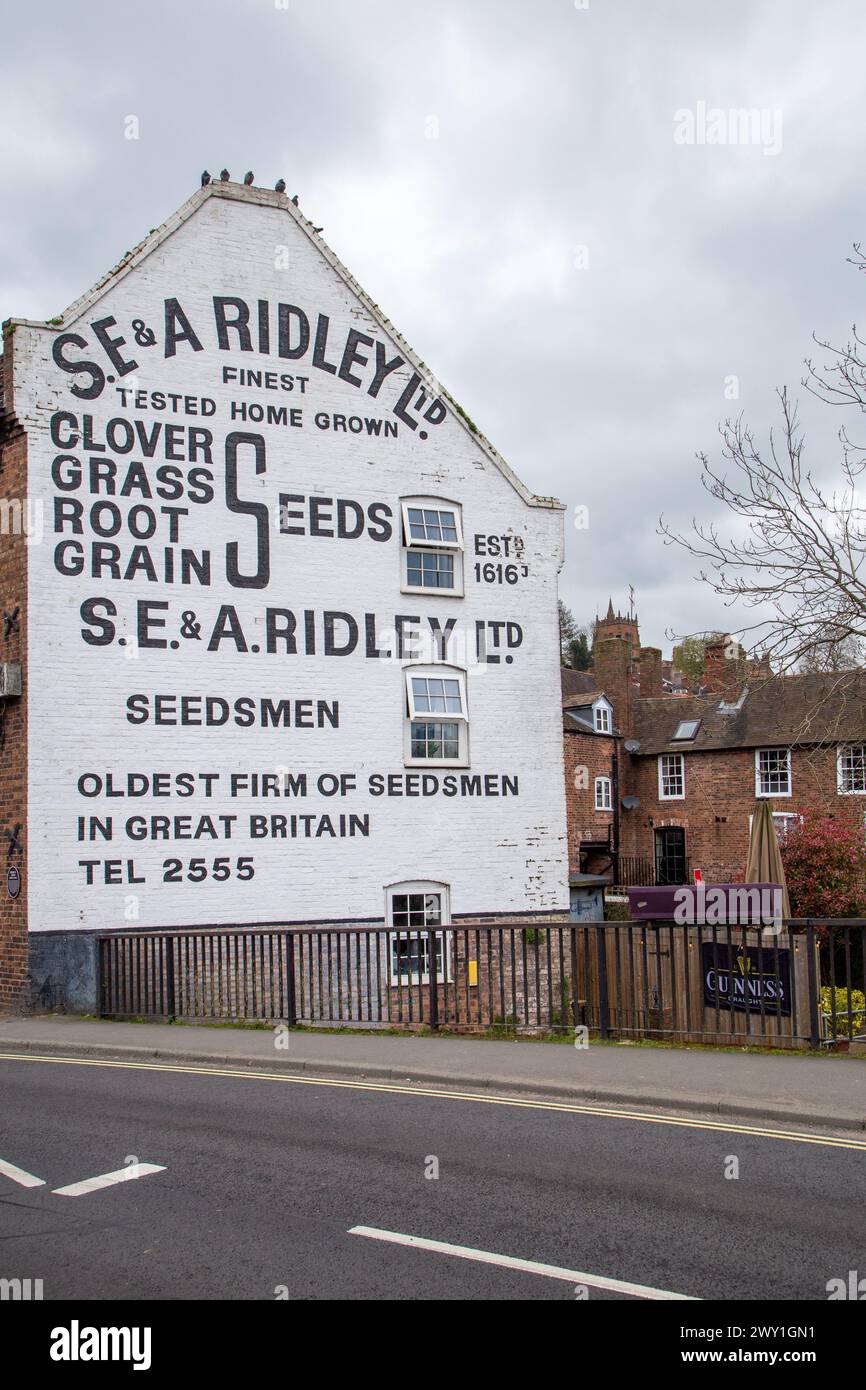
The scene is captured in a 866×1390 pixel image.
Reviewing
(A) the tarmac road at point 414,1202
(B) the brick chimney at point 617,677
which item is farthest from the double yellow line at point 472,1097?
(B) the brick chimney at point 617,677

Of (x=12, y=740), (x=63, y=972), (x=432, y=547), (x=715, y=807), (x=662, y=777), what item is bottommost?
(x=63, y=972)

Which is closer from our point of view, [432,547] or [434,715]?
[434,715]

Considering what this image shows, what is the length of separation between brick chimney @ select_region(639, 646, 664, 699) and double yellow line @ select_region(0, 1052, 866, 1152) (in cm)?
3761

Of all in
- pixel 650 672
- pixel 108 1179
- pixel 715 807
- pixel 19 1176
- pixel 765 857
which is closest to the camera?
pixel 108 1179

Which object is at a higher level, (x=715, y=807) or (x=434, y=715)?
(x=434, y=715)

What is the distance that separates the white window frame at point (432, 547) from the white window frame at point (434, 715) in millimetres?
1375

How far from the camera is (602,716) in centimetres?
4488

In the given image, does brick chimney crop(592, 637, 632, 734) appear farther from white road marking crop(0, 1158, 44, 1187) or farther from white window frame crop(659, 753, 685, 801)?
white road marking crop(0, 1158, 44, 1187)

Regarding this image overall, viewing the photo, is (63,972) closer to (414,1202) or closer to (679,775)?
(414,1202)

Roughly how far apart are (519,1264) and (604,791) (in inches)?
1542

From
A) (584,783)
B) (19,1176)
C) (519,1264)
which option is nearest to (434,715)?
(19,1176)

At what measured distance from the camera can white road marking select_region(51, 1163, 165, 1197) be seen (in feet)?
24.9

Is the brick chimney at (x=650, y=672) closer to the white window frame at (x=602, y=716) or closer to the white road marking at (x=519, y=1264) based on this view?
the white window frame at (x=602, y=716)

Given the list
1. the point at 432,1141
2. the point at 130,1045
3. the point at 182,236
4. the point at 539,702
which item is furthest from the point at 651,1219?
the point at 182,236
